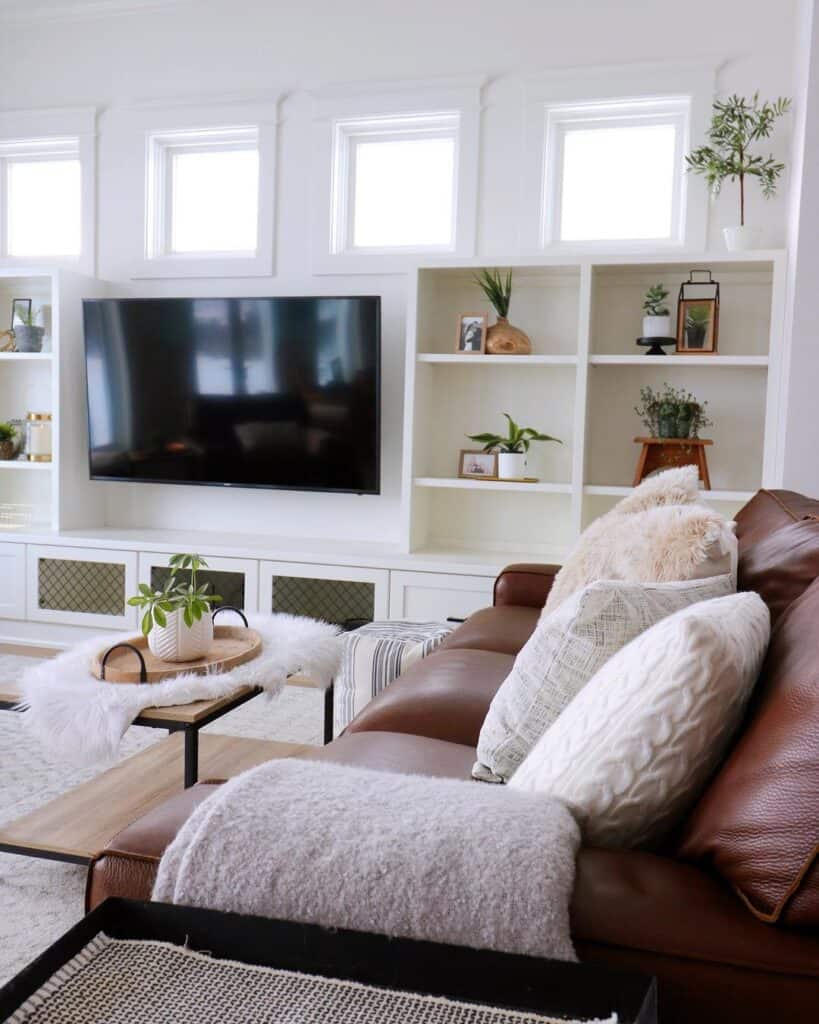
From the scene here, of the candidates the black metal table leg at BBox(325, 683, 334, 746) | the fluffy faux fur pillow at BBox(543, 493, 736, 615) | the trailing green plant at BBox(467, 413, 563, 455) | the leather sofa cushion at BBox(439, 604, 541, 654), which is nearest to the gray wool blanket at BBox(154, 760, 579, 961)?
the fluffy faux fur pillow at BBox(543, 493, 736, 615)

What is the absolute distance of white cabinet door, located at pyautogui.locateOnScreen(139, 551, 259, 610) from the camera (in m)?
4.30

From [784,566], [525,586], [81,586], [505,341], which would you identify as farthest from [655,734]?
[81,586]

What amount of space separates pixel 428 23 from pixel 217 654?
3254 millimetres

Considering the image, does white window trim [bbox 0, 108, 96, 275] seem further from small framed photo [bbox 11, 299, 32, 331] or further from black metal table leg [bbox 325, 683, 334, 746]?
black metal table leg [bbox 325, 683, 334, 746]

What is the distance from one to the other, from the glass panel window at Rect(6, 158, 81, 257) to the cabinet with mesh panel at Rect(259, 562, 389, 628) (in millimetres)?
2174

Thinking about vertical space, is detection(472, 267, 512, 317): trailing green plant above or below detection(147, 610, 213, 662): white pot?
above

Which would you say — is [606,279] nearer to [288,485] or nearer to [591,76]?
[591,76]

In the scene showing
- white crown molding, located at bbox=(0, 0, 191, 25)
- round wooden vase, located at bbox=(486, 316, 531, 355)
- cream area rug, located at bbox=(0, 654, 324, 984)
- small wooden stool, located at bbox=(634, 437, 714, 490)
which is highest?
white crown molding, located at bbox=(0, 0, 191, 25)

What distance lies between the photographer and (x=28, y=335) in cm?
480

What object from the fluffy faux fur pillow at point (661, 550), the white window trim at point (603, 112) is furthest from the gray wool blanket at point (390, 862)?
the white window trim at point (603, 112)

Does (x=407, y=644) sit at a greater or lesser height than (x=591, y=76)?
lesser

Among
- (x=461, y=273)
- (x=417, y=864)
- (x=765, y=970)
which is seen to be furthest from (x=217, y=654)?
(x=461, y=273)

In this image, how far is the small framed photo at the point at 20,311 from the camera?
192 inches

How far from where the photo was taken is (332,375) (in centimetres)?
439
